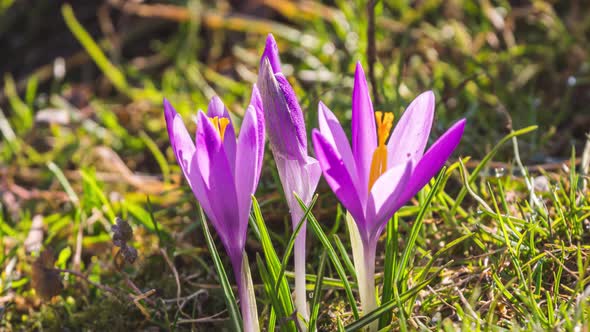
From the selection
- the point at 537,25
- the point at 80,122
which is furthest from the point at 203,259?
the point at 537,25

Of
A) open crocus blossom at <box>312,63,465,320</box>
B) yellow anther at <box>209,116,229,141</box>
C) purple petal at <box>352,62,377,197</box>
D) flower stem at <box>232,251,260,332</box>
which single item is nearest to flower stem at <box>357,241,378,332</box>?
open crocus blossom at <box>312,63,465,320</box>

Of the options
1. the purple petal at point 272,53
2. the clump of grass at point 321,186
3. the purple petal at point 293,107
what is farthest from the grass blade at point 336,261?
the purple petal at point 272,53

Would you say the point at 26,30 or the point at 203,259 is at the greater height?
the point at 26,30

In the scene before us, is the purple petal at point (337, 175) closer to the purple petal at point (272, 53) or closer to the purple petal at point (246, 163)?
the purple petal at point (246, 163)

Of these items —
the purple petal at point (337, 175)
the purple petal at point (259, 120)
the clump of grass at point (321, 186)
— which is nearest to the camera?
the purple petal at point (337, 175)

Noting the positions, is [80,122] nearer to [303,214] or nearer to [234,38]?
[234,38]

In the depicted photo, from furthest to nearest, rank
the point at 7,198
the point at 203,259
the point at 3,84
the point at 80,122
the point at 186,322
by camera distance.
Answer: the point at 3,84 < the point at 80,122 < the point at 7,198 < the point at 203,259 < the point at 186,322

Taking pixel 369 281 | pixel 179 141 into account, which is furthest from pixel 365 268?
pixel 179 141
